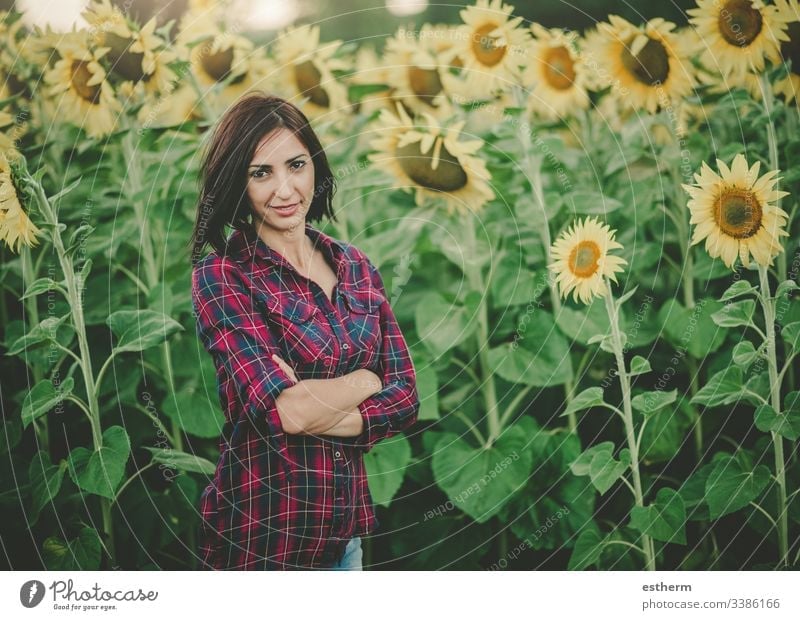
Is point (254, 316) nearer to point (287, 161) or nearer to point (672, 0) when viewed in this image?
point (287, 161)

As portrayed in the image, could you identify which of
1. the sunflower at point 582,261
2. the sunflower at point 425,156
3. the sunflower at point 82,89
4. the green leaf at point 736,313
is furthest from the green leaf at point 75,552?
the green leaf at point 736,313

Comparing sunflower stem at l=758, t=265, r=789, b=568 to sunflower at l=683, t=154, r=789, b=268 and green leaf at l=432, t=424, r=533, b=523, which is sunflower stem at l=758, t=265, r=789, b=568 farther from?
green leaf at l=432, t=424, r=533, b=523

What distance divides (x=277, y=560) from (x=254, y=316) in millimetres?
432

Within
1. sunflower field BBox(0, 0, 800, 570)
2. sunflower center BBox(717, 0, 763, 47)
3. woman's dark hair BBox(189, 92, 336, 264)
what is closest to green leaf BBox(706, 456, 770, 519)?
sunflower field BBox(0, 0, 800, 570)

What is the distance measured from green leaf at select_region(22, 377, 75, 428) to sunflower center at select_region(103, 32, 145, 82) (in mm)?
541

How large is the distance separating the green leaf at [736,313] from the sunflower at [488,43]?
0.57 m

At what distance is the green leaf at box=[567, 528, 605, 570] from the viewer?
56.7 inches

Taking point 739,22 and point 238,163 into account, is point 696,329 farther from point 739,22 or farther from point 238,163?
point 238,163

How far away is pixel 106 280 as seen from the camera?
140cm

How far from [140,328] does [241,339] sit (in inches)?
8.5

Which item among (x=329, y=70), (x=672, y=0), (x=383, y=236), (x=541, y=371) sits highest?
(x=672, y=0)

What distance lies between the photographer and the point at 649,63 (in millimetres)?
1428

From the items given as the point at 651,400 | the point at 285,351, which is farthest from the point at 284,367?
the point at 651,400
